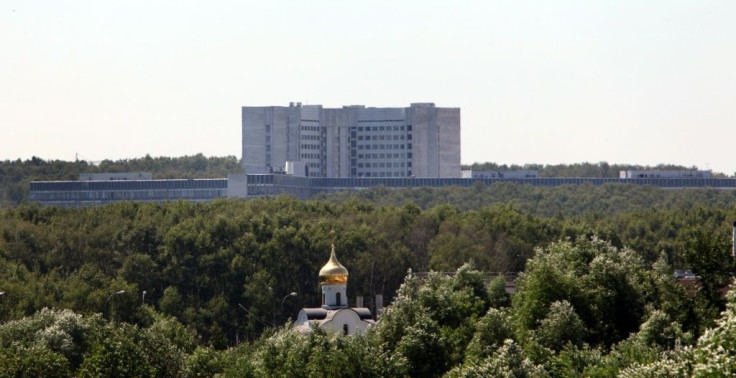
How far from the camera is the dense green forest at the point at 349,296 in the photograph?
9669 cm

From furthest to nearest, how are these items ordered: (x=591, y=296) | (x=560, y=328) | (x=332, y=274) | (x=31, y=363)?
(x=332, y=274), (x=591, y=296), (x=31, y=363), (x=560, y=328)

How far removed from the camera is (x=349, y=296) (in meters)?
175

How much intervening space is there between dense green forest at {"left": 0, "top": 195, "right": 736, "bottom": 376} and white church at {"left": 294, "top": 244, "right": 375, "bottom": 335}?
12.2ft

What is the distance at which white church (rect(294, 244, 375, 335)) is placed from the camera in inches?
5315

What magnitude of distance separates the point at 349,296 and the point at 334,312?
35137mm

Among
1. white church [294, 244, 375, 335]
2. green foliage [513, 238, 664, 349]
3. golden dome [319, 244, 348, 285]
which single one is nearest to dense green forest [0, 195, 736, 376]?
green foliage [513, 238, 664, 349]

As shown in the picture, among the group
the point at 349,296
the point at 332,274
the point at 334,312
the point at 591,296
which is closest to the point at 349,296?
the point at 349,296

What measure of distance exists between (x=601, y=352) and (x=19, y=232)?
9561cm

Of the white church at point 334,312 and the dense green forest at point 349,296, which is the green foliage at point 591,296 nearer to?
the dense green forest at point 349,296

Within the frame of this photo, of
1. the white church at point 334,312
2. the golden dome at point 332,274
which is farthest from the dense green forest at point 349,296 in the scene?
the golden dome at point 332,274

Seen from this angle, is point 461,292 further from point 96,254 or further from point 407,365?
point 96,254

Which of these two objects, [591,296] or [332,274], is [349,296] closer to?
[332,274]

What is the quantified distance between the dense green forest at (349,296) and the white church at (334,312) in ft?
12.2

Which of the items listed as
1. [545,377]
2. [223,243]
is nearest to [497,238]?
[223,243]
